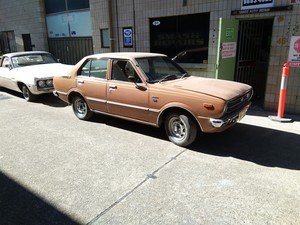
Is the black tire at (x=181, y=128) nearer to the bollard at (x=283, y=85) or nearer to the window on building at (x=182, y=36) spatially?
the bollard at (x=283, y=85)

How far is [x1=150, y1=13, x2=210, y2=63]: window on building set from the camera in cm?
775

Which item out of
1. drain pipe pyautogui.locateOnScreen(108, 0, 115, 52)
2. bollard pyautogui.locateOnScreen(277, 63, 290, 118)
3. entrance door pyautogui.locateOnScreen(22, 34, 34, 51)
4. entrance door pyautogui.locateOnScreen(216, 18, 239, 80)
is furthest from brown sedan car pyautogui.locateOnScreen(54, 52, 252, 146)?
entrance door pyautogui.locateOnScreen(22, 34, 34, 51)

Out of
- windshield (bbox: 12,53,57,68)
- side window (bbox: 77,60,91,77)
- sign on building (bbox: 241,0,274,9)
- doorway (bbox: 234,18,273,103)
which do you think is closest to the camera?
side window (bbox: 77,60,91,77)

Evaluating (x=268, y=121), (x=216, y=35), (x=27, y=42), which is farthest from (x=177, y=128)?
(x=27, y=42)

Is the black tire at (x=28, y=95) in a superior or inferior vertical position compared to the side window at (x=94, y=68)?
inferior

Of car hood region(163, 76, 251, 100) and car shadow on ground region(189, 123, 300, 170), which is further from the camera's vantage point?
car hood region(163, 76, 251, 100)

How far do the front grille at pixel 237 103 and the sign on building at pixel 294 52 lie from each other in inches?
85.7

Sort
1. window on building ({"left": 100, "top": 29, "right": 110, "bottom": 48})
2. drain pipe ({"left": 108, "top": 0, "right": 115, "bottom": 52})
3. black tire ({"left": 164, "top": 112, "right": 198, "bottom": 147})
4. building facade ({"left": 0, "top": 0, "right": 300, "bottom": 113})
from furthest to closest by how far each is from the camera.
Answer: window on building ({"left": 100, "top": 29, "right": 110, "bottom": 48}) → drain pipe ({"left": 108, "top": 0, "right": 115, "bottom": 52}) → building facade ({"left": 0, "top": 0, "right": 300, "bottom": 113}) → black tire ({"left": 164, "top": 112, "right": 198, "bottom": 147})

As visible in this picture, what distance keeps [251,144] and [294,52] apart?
2913mm

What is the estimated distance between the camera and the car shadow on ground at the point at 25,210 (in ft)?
9.25

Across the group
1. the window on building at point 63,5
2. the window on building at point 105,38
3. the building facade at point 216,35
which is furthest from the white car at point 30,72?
the window on building at point 63,5

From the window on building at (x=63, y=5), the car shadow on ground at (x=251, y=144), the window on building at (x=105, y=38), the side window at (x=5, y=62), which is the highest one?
the window on building at (x=63, y=5)

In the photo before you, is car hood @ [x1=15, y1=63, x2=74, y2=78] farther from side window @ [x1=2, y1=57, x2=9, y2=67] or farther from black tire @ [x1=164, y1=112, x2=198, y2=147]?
black tire @ [x1=164, y1=112, x2=198, y2=147]

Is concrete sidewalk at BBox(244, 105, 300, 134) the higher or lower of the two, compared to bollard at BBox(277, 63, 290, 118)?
lower
